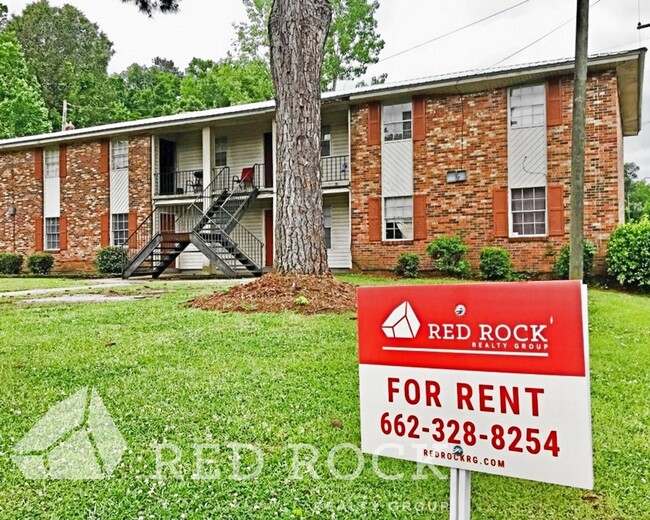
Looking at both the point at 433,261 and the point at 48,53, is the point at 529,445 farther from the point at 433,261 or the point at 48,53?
the point at 48,53

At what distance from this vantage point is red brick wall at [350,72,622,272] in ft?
41.5

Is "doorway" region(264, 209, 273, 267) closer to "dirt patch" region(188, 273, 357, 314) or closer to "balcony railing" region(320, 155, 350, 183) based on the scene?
"balcony railing" region(320, 155, 350, 183)

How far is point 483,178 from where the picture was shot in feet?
45.8

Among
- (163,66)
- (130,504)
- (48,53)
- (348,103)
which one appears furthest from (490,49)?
(163,66)

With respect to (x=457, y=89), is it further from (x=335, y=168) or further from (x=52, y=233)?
(x=52, y=233)

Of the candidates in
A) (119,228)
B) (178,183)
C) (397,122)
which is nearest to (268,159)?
(178,183)

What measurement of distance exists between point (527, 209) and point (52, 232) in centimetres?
1656

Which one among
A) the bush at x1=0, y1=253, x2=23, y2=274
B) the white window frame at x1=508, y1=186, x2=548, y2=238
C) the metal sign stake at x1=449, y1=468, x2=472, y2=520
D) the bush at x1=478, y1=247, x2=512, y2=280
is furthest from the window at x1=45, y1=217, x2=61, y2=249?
the metal sign stake at x1=449, y1=468, x2=472, y2=520

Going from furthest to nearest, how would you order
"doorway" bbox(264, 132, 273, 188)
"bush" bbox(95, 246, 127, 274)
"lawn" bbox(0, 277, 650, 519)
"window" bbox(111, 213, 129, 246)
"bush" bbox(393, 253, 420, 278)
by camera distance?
"window" bbox(111, 213, 129, 246) < "doorway" bbox(264, 132, 273, 188) < "bush" bbox(95, 246, 127, 274) < "bush" bbox(393, 253, 420, 278) < "lawn" bbox(0, 277, 650, 519)

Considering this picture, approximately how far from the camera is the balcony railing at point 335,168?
16.4 m

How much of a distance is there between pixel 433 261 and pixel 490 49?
13.8 metres

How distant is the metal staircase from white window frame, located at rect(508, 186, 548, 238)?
681 cm

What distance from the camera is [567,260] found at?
40.4 ft

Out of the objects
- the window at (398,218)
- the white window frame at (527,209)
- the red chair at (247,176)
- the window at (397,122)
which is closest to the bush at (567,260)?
the white window frame at (527,209)
